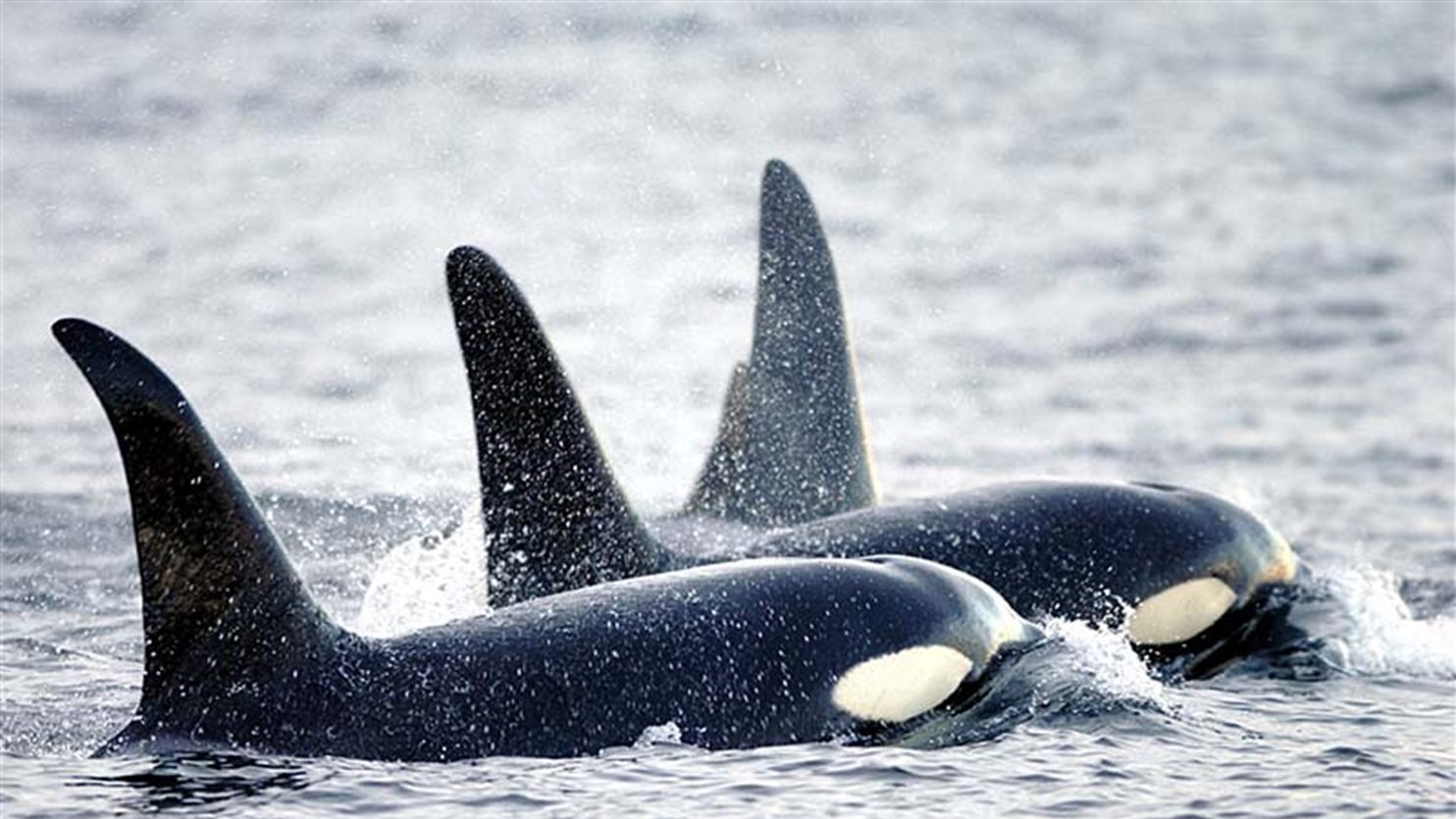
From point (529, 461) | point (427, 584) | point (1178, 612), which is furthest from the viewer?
point (427, 584)

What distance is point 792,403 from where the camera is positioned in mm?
14188

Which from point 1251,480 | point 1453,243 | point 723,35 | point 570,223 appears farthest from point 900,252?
point 723,35

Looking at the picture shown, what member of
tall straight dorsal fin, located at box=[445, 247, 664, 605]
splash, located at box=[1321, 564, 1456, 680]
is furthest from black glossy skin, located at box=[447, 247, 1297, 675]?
→ splash, located at box=[1321, 564, 1456, 680]

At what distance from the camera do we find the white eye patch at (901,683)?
10602 mm

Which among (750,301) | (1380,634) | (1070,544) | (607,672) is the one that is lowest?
(1380,634)

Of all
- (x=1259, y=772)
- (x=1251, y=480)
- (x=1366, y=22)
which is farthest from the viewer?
(x=1366, y=22)

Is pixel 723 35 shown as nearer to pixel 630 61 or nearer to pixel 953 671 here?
pixel 630 61

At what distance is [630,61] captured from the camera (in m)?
34.5

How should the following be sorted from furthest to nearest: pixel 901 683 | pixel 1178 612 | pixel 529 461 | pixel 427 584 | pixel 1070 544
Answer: pixel 427 584 < pixel 1178 612 < pixel 1070 544 < pixel 529 461 < pixel 901 683

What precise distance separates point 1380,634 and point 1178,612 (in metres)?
1.17

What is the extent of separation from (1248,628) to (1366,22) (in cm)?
2668

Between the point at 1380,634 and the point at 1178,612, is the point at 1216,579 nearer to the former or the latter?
the point at 1178,612

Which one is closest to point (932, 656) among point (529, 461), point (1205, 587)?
point (529, 461)

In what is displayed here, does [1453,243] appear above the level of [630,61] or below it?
below
